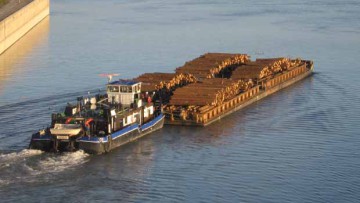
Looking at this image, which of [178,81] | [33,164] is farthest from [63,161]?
[178,81]

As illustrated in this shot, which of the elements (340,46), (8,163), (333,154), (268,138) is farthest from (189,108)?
(340,46)

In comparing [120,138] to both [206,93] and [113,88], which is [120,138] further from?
[206,93]

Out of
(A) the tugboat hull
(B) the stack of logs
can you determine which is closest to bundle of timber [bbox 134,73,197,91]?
(B) the stack of logs

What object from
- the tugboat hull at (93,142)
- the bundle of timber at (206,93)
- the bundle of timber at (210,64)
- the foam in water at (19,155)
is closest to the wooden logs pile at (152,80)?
the bundle of timber at (206,93)

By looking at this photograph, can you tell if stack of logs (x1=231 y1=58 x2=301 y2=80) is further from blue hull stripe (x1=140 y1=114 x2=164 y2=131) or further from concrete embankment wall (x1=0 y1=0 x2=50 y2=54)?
concrete embankment wall (x1=0 y1=0 x2=50 y2=54)

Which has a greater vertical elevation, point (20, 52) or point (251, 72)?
point (20, 52)

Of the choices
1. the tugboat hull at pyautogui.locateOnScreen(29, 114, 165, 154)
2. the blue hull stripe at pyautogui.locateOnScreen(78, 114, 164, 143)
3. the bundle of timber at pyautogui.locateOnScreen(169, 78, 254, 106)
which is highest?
the bundle of timber at pyautogui.locateOnScreen(169, 78, 254, 106)

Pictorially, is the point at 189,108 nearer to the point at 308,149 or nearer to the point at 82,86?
the point at 308,149
